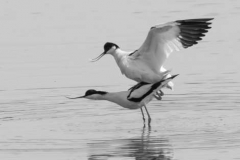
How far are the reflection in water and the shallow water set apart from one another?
0.02m

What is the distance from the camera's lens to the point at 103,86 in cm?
1759

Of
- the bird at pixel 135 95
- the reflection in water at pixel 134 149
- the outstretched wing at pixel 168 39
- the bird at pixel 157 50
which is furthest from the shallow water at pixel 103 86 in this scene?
the outstretched wing at pixel 168 39

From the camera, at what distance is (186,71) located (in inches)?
731

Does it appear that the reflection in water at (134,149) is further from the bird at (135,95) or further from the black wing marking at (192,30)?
the black wing marking at (192,30)

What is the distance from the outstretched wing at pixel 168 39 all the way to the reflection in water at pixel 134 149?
2508mm

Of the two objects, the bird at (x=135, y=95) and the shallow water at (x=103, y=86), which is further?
the bird at (x=135, y=95)

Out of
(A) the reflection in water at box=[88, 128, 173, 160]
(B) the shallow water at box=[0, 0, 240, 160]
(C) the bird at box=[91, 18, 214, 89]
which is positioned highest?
(C) the bird at box=[91, 18, 214, 89]

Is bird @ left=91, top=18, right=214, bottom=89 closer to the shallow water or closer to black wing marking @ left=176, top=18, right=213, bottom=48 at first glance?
black wing marking @ left=176, top=18, right=213, bottom=48

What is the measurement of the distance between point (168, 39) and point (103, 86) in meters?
2.39

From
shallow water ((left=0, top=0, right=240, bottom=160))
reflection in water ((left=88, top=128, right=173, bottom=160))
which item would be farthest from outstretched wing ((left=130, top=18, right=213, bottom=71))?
reflection in water ((left=88, top=128, right=173, bottom=160))

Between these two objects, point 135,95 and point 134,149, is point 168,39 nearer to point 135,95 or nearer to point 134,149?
point 135,95

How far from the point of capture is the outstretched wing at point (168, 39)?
15.4m

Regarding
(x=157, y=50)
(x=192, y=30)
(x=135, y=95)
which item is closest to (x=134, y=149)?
(x=135, y=95)

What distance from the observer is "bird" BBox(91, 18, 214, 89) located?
1555cm
